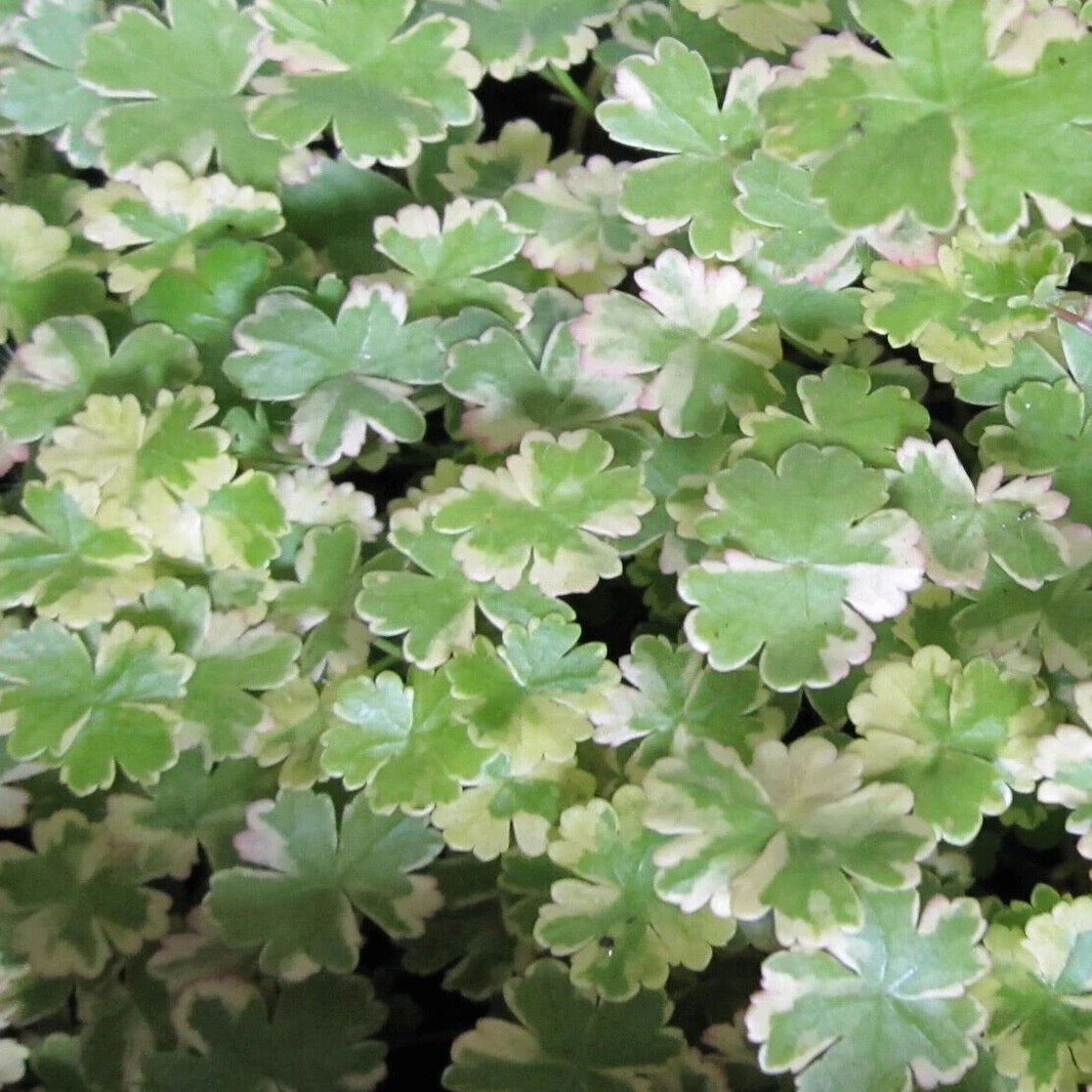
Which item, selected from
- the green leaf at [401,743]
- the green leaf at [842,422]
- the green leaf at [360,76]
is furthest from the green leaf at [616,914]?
the green leaf at [360,76]

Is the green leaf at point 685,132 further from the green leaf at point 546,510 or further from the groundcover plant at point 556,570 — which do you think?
the green leaf at point 546,510

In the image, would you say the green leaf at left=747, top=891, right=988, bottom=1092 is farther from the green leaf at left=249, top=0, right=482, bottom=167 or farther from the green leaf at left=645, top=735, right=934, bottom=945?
the green leaf at left=249, top=0, right=482, bottom=167

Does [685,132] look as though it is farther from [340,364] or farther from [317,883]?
[317,883]

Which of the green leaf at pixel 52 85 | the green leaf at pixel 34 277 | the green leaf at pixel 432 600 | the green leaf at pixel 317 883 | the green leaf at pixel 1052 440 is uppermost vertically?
the green leaf at pixel 52 85

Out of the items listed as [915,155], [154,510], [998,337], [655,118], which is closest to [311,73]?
[655,118]

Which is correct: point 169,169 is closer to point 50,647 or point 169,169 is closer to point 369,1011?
point 50,647

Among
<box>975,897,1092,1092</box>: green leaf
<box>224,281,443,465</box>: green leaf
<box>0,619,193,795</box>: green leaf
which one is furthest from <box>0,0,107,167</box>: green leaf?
<box>975,897,1092,1092</box>: green leaf
